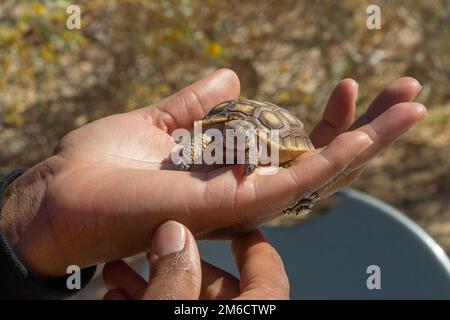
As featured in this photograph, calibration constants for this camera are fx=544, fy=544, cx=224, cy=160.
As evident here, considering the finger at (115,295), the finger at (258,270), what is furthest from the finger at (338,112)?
the finger at (115,295)

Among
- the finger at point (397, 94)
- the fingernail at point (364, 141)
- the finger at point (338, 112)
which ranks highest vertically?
the finger at point (338, 112)

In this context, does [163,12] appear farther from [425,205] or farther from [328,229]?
[425,205]

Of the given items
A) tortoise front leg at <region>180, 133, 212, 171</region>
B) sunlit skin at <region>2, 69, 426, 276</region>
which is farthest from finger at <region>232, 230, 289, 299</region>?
tortoise front leg at <region>180, 133, 212, 171</region>

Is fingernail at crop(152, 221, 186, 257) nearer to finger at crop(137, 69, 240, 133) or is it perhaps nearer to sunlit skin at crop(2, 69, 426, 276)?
sunlit skin at crop(2, 69, 426, 276)

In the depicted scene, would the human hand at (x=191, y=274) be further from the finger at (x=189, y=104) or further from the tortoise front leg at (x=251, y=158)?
the finger at (x=189, y=104)

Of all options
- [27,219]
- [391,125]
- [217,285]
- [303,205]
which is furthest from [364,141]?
[27,219]

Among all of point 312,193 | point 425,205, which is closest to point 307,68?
point 425,205
